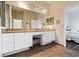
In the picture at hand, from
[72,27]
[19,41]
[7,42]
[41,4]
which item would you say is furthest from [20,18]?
[72,27]

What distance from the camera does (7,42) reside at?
9.05 ft

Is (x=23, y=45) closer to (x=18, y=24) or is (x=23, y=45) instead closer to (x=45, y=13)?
(x=18, y=24)

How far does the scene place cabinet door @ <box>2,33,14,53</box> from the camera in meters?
2.67

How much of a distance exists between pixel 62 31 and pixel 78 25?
86.9 inches

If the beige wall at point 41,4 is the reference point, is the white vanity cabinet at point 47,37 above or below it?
below

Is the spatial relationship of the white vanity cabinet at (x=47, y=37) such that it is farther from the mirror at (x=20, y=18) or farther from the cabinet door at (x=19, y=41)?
the cabinet door at (x=19, y=41)

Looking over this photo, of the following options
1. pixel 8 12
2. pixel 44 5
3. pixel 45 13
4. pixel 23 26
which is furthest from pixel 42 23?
pixel 8 12

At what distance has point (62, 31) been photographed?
469 centimetres

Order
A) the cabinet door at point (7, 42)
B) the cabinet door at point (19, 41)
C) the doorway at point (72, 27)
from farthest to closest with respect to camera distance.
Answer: the doorway at point (72, 27) → the cabinet door at point (19, 41) → the cabinet door at point (7, 42)

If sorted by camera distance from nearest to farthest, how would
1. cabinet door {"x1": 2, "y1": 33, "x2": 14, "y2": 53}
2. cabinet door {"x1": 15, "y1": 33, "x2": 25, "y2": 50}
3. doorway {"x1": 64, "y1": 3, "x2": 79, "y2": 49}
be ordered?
1. cabinet door {"x1": 2, "y1": 33, "x2": 14, "y2": 53}
2. cabinet door {"x1": 15, "y1": 33, "x2": 25, "y2": 50}
3. doorway {"x1": 64, "y1": 3, "x2": 79, "y2": 49}

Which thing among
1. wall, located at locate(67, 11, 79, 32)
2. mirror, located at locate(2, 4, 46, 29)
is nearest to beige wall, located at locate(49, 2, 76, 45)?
mirror, located at locate(2, 4, 46, 29)

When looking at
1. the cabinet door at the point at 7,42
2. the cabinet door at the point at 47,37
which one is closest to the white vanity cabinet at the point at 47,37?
the cabinet door at the point at 47,37

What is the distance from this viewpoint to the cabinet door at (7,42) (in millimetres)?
2670

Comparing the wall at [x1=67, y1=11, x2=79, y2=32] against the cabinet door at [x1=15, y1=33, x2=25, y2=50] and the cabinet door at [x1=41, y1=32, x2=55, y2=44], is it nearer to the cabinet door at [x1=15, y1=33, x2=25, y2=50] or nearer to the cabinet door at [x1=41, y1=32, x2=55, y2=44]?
the cabinet door at [x1=41, y1=32, x2=55, y2=44]
